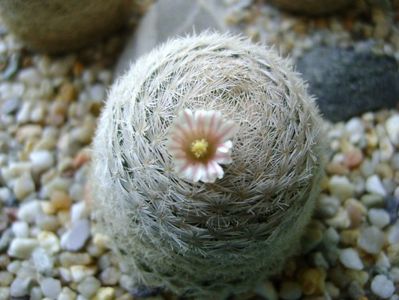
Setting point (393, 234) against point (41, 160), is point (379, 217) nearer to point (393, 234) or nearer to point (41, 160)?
point (393, 234)

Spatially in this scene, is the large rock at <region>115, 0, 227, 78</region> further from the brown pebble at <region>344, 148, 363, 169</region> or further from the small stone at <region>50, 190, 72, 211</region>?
the brown pebble at <region>344, 148, 363, 169</region>

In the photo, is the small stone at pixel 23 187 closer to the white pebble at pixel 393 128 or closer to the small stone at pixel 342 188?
the small stone at pixel 342 188

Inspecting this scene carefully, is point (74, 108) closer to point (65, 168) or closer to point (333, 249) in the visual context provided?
point (65, 168)

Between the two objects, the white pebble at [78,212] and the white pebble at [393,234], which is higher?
the white pebble at [78,212]

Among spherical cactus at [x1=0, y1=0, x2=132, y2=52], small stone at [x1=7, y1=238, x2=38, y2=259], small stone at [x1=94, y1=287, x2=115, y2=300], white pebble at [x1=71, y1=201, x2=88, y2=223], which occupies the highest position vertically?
spherical cactus at [x1=0, y1=0, x2=132, y2=52]

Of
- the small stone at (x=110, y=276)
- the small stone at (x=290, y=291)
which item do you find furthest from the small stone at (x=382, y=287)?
the small stone at (x=110, y=276)

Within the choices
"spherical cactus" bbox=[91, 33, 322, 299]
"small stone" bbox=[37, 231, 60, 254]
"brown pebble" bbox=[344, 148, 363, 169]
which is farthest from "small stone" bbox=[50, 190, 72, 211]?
"brown pebble" bbox=[344, 148, 363, 169]
